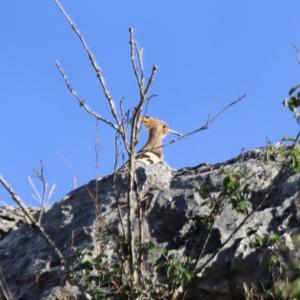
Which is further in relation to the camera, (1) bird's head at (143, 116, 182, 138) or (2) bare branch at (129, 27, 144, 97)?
(1) bird's head at (143, 116, 182, 138)

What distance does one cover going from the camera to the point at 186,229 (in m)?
6.11

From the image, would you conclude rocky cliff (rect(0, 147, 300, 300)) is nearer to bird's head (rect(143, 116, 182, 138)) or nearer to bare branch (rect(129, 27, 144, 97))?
bare branch (rect(129, 27, 144, 97))

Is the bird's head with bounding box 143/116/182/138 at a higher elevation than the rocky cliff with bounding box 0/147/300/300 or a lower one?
higher

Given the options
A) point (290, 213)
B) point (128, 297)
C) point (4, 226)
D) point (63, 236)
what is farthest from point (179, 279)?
point (4, 226)

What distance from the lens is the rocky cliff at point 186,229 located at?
5.45m

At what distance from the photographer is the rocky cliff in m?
5.45

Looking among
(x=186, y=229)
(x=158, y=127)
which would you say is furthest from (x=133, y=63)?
(x=158, y=127)

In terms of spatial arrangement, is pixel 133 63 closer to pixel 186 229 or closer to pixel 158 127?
pixel 186 229

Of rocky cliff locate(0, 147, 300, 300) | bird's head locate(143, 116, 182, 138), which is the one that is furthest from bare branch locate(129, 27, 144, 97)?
bird's head locate(143, 116, 182, 138)

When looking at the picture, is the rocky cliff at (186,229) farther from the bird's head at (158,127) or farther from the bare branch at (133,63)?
the bird's head at (158,127)

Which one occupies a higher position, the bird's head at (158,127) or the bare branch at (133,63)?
the bird's head at (158,127)

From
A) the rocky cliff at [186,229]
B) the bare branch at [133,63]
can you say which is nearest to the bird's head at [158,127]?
the rocky cliff at [186,229]

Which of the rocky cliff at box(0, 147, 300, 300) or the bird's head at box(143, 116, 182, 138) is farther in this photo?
the bird's head at box(143, 116, 182, 138)

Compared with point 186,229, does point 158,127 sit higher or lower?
higher
